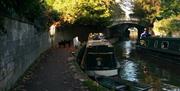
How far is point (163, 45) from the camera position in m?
31.7

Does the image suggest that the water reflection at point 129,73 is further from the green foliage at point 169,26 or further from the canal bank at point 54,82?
the green foliage at point 169,26

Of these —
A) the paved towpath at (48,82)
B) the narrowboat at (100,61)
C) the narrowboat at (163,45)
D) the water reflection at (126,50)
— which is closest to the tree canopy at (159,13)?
the water reflection at (126,50)

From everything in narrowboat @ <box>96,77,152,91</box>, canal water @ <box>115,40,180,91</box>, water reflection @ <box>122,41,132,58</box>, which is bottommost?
canal water @ <box>115,40,180,91</box>

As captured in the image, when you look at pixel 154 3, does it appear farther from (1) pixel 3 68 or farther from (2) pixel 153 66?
(1) pixel 3 68

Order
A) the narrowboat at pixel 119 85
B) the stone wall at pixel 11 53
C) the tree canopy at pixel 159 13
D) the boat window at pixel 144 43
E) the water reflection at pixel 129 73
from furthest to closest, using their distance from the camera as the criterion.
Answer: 1. the tree canopy at pixel 159 13
2. the boat window at pixel 144 43
3. the water reflection at pixel 129 73
4. the narrowboat at pixel 119 85
5. the stone wall at pixel 11 53

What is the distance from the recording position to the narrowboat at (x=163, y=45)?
1139 inches

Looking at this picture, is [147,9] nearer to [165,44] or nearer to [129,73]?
[165,44]

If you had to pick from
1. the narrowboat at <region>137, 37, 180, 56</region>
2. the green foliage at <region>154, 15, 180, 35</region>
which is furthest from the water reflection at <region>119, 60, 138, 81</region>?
the green foliage at <region>154, 15, 180, 35</region>

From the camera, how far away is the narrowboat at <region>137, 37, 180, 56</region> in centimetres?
2892

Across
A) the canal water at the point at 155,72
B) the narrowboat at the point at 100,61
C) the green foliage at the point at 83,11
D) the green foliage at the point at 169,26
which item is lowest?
the canal water at the point at 155,72

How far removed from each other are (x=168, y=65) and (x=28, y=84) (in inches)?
760

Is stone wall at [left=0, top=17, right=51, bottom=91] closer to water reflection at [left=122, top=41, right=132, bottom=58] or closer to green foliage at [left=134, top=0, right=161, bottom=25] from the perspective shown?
water reflection at [left=122, top=41, right=132, bottom=58]

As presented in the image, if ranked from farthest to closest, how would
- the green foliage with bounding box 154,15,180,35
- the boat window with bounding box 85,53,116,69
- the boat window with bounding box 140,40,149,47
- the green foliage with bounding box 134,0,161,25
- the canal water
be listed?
the green foliage with bounding box 134,0,161,25, the green foliage with bounding box 154,15,180,35, the boat window with bounding box 140,40,149,47, the canal water, the boat window with bounding box 85,53,116,69

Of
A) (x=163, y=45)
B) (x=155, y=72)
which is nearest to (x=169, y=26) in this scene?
(x=163, y=45)
